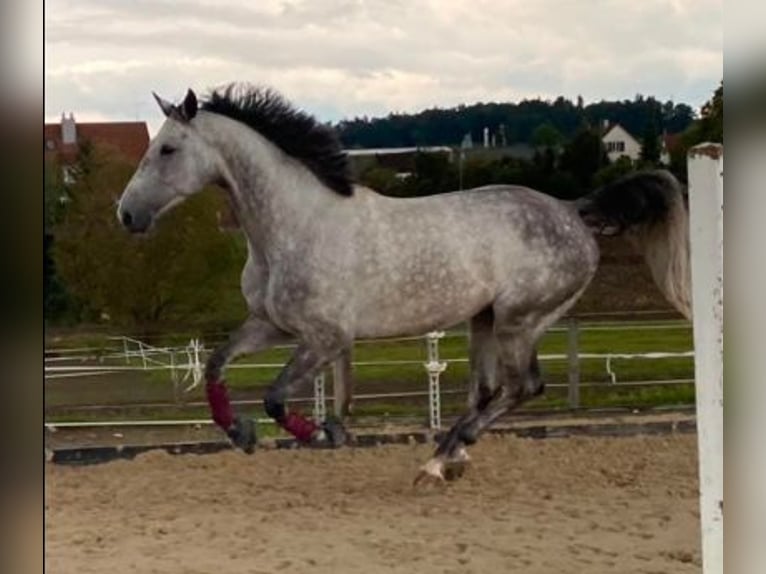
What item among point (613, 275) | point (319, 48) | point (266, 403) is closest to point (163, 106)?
point (319, 48)

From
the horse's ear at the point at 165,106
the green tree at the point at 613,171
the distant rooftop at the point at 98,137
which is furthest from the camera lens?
the green tree at the point at 613,171

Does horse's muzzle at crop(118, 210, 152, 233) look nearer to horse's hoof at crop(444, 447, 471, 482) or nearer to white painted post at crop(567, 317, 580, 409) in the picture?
horse's hoof at crop(444, 447, 471, 482)

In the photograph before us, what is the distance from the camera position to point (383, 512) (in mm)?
3449

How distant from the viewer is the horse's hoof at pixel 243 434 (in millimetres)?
3396

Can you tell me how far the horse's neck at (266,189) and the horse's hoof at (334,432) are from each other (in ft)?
1.75

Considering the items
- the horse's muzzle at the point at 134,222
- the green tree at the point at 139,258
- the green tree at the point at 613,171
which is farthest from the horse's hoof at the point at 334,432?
the green tree at the point at 613,171

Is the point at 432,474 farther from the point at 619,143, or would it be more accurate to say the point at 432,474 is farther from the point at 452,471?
the point at 619,143

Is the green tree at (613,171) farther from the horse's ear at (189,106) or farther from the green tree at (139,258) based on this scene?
the horse's ear at (189,106)

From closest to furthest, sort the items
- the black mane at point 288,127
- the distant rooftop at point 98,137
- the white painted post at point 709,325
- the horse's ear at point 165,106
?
the white painted post at point 709,325 < the distant rooftop at point 98,137 < the horse's ear at point 165,106 < the black mane at point 288,127

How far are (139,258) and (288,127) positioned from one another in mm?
551

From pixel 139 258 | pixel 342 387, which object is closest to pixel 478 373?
pixel 342 387

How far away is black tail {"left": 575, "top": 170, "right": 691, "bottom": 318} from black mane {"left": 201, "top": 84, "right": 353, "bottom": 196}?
0.73m

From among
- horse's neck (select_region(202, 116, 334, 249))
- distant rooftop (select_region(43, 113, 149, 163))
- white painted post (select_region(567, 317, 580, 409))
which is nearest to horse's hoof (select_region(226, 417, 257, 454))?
horse's neck (select_region(202, 116, 334, 249))

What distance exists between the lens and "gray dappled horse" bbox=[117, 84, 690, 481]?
10.9 feet
